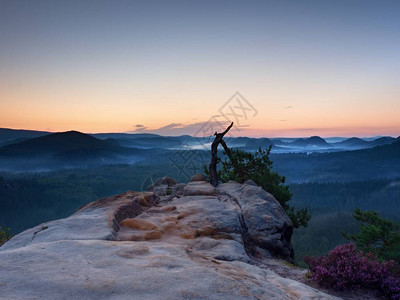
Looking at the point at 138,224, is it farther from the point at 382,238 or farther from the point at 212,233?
the point at 382,238

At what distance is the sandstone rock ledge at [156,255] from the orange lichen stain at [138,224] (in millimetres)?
13

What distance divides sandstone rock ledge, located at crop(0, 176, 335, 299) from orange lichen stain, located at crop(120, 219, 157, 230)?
0.01 meters

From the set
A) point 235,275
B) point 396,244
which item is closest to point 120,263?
point 235,275

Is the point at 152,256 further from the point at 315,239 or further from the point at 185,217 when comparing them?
the point at 315,239

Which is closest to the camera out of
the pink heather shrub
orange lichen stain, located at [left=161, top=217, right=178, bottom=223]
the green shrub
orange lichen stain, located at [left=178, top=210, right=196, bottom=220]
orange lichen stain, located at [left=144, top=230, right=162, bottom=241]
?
the pink heather shrub

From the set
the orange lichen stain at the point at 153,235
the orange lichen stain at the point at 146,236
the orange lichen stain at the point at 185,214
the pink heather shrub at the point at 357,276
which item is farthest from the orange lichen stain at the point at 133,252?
the pink heather shrub at the point at 357,276

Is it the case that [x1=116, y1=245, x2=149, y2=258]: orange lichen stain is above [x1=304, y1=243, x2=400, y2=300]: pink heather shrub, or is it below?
above

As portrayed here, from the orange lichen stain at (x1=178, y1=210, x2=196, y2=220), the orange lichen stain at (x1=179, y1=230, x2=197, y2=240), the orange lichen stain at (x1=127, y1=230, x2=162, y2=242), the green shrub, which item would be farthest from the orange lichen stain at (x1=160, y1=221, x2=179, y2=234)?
the green shrub

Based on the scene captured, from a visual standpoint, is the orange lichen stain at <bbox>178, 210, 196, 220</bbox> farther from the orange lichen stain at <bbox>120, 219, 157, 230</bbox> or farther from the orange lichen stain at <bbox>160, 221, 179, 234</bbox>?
the orange lichen stain at <bbox>120, 219, 157, 230</bbox>

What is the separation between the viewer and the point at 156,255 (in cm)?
728

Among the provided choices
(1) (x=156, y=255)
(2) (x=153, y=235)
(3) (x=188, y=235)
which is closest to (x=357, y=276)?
(3) (x=188, y=235)

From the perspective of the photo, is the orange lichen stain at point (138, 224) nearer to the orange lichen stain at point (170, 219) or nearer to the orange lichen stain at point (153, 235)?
the orange lichen stain at point (153, 235)

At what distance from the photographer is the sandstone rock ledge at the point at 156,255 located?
16.6 ft

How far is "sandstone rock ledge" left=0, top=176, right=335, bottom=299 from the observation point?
506 cm
